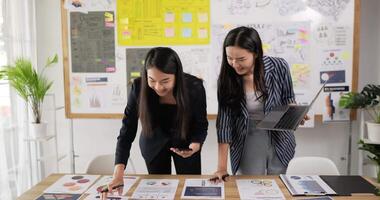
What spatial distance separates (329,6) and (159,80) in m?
1.89

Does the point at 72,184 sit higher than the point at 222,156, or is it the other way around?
the point at 222,156

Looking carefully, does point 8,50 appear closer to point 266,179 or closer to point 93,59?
point 93,59

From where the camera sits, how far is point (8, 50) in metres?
2.83

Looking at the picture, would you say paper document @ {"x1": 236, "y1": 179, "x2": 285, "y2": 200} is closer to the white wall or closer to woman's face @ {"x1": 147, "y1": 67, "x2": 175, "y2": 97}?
woman's face @ {"x1": 147, "y1": 67, "x2": 175, "y2": 97}

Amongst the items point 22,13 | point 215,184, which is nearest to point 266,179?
point 215,184

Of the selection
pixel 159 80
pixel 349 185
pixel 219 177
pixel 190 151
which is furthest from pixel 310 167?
pixel 159 80

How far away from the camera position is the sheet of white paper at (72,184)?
1672 millimetres

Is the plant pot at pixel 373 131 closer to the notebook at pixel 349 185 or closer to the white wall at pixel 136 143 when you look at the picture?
the white wall at pixel 136 143

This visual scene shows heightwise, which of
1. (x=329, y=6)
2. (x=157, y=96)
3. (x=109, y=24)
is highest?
(x=329, y=6)

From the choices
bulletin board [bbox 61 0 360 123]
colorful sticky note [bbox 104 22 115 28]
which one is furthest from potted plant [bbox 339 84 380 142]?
colorful sticky note [bbox 104 22 115 28]

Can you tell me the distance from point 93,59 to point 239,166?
1.70 m

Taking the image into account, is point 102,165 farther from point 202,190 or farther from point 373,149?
point 373,149

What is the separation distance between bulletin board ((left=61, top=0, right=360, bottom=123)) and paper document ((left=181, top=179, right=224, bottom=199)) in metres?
1.36

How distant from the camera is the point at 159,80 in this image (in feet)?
5.42
